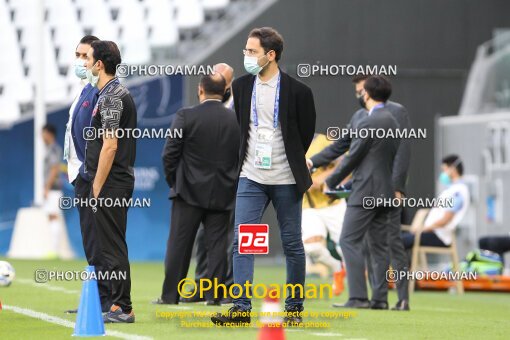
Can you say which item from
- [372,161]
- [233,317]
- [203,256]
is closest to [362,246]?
[372,161]

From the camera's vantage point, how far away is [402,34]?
26.0 meters

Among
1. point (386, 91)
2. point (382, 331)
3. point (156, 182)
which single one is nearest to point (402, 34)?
point (156, 182)

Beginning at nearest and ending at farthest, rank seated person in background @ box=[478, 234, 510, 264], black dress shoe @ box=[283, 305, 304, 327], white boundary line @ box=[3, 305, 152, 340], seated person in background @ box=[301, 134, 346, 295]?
1. white boundary line @ box=[3, 305, 152, 340]
2. black dress shoe @ box=[283, 305, 304, 327]
3. seated person in background @ box=[301, 134, 346, 295]
4. seated person in background @ box=[478, 234, 510, 264]

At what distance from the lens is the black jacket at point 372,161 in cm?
1233

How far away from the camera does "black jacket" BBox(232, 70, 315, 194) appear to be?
9406 mm

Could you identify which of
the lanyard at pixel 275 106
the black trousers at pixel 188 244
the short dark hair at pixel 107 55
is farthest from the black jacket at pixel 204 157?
the lanyard at pixel 275 106

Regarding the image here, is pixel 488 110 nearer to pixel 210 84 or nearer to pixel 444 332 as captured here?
pixel 210 84

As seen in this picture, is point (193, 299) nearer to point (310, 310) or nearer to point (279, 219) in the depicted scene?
point (310, 310)

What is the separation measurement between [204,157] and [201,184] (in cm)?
26

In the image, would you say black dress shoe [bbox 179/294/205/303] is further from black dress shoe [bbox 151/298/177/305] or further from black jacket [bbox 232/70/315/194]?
black jacket [bbox 232/70/315/194]

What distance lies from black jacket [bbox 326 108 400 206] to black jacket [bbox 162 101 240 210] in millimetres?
1128

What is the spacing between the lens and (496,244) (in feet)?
58.1

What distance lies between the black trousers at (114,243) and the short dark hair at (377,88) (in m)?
3.53

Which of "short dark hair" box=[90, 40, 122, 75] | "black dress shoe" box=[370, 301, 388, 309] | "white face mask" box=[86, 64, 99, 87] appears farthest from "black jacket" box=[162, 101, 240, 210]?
"short dark hair" box=[90, 40, 122, 75]
